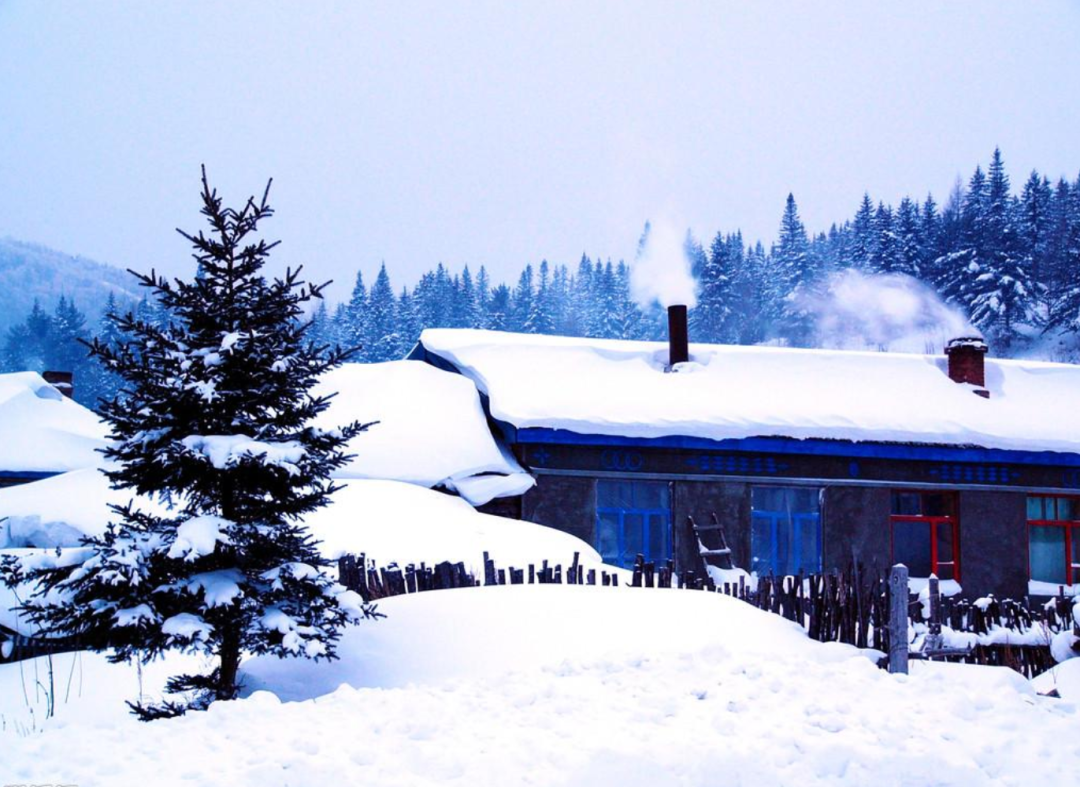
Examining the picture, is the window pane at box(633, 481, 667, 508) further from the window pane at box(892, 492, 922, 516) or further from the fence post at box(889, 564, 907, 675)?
the fence post at box(889, 564, 907, 675)

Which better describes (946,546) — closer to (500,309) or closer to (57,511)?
(57,511)

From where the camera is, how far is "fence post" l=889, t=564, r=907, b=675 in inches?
331

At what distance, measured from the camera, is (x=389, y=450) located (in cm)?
1688

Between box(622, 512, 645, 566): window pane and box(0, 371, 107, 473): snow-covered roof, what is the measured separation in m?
10.2

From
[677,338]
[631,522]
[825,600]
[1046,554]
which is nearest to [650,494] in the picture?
[631,522]

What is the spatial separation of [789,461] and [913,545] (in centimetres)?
384

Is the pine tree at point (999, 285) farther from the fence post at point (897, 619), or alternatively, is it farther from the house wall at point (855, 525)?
the fence post at point (897, 619)

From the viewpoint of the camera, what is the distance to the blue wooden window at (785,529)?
59.4ft

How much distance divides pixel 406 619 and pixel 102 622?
8.10ft

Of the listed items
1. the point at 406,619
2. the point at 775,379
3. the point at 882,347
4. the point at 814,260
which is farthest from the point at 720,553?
the point at 814,260

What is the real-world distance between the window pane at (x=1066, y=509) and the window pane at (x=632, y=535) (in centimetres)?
894

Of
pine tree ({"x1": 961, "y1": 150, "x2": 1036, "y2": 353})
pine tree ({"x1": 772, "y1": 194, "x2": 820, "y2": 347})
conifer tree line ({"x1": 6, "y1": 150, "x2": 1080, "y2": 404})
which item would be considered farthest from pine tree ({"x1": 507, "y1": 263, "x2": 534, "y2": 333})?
pine tree ({"x1": 961, "y1": 150, "x2": 1036, "y2": 353})

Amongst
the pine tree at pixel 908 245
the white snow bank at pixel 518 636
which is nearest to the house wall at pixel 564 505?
the white snow bank at pixel 518 636

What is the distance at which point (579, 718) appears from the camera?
19.4 feet
